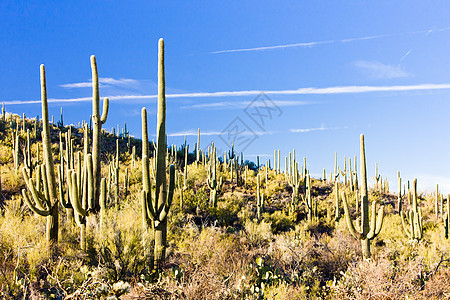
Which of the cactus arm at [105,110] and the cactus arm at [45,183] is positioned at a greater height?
the cactus arm at [105,110]

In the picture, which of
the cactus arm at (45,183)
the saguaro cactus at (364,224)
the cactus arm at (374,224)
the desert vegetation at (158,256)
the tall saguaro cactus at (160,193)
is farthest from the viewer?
the saguaro cactus at (364,224)

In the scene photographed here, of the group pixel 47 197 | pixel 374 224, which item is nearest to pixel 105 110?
pixel 47 197

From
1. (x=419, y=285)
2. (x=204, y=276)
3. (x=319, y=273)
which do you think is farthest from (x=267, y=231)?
(x=204, y=276)

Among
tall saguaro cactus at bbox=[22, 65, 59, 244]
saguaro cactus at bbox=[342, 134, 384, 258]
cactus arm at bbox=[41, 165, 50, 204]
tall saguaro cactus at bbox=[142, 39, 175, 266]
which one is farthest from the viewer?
saguaro cactus at bbox=[342, 134, 384, 258]

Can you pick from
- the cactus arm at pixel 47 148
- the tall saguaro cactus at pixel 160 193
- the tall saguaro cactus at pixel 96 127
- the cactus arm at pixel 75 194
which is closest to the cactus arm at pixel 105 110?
the tall saguaro cactus at pixel 96 127

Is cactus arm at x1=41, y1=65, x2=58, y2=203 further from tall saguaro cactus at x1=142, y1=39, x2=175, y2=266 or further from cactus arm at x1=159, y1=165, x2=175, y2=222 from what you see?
cactus arm at x1=159, y1=165, x2=175, y2=222

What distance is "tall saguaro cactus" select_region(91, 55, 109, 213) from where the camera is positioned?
9.55 meters

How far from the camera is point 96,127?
10.0 metres

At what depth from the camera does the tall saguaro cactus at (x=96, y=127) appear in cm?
955

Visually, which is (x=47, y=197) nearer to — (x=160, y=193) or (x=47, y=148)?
(x=47, y=148)

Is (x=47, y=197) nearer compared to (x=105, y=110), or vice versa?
(x=47, y=197)

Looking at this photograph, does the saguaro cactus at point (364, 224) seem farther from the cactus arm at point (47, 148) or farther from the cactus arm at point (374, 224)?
the cactus arm at point (47, 148)

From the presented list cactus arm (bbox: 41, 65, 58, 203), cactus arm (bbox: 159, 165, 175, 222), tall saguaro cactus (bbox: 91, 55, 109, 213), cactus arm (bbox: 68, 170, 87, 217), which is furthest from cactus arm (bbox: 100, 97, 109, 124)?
cactus arm (bbox: 159, 165, 175, 222)

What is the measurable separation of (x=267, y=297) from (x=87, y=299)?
10.8 feet
